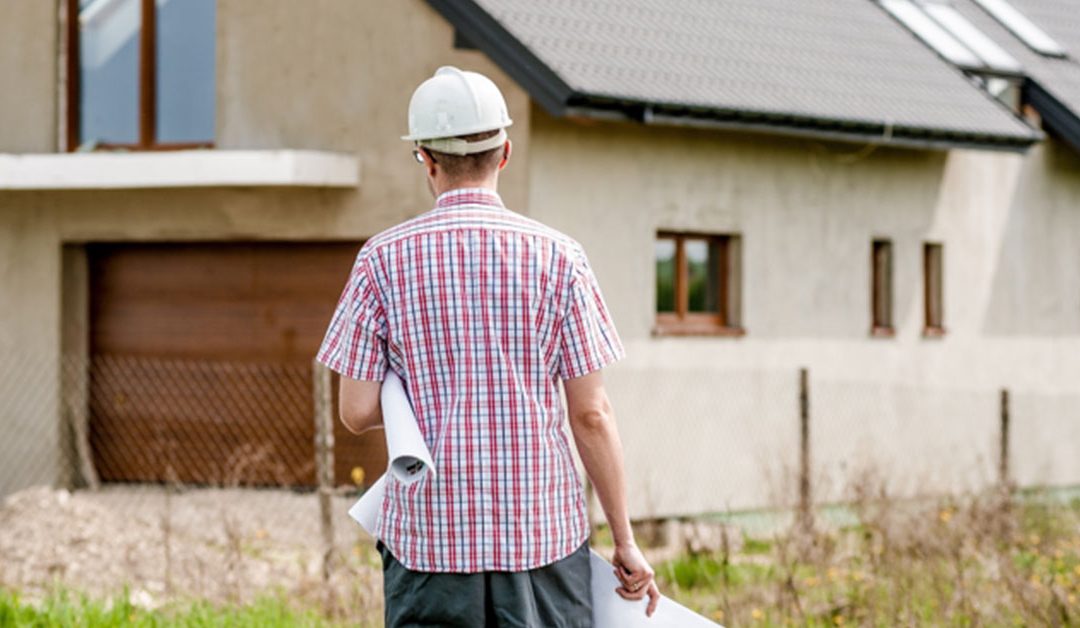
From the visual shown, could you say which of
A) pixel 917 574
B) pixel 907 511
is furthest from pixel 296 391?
pixel 917 574

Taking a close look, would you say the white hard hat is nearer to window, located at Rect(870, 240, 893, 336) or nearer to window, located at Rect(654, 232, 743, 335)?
window, located at Rect(654, 232, 743, 335)

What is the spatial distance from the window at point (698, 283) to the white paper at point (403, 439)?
9.84 m

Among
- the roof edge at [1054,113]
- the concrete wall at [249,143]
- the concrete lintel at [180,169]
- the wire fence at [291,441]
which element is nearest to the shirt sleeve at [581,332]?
the wire fence at [291,441]

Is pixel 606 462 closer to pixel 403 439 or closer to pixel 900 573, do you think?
pixel 403 439

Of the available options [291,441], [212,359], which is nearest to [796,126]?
[291,441]

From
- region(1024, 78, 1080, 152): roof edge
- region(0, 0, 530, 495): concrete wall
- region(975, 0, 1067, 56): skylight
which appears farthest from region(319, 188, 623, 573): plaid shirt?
region(975, 0, 1067, 56): skylight

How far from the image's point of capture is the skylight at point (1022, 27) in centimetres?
1759

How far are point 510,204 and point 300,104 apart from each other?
1.74m

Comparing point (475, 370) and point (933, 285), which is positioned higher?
point (933, 285)

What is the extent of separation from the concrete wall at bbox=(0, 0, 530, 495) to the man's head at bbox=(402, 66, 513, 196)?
8.70 m

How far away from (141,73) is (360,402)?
1070cm

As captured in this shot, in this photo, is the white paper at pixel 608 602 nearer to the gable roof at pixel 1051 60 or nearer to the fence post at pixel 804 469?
the fence post at pixel 804 469

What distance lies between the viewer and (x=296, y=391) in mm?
13789

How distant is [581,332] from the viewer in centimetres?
389
